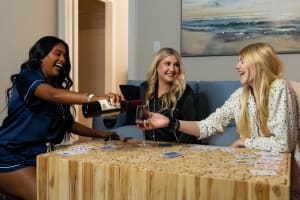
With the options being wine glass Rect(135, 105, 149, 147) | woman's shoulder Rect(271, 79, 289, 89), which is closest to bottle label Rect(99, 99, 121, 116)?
wine glass Rect(135, 105, 149, 147)

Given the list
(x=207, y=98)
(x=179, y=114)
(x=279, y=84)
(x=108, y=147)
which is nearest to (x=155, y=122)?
(x=108, y=147)

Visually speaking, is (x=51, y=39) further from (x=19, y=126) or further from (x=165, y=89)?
(x=165, y=89)

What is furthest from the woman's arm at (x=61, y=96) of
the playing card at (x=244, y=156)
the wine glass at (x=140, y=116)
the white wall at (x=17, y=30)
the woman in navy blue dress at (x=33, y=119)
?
the white wall at (x=17, y=30)

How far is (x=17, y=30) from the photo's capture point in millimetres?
3004

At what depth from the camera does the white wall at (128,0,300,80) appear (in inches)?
132

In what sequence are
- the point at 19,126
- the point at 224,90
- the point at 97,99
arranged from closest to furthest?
the point at 97,99 → the point at 19,126 → the point at 224,90

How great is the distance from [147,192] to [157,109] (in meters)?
1.21

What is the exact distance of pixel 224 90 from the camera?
8.87 ft

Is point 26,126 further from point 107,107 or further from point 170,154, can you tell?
point 170,154

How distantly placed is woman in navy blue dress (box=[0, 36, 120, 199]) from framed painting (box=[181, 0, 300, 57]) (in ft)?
6.47

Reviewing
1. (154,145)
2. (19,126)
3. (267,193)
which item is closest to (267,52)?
(154,145)

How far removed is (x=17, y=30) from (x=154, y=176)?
8.23 feet

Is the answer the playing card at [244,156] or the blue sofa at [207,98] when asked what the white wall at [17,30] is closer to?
the blue sofa at [207,98]

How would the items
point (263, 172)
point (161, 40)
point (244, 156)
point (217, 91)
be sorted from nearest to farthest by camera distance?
point (263, 172) < point (244, 156) < point (217, 91) < point (161, 40)
